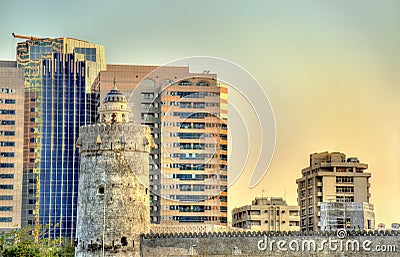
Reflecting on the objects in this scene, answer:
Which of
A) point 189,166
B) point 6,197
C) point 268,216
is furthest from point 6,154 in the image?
point 268,216

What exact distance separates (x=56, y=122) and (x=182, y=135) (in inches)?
1071

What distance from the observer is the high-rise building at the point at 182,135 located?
6186 inches

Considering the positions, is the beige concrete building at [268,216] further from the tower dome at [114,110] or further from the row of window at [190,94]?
the tower dome at [114,110]

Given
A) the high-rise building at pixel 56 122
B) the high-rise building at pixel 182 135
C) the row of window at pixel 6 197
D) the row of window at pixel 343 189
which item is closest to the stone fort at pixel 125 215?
the high-rise building at pixel 182 135

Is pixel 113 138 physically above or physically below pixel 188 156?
below

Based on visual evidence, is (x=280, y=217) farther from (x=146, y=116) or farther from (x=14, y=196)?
(x=14, y=196)

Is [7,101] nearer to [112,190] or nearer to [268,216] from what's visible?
[268,216]

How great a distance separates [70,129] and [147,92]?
718 inches

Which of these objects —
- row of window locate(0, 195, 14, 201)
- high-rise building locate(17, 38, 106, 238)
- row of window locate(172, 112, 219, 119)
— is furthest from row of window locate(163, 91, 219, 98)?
row of window locate(0, 195, 14, 201)

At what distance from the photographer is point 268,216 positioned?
6836 inches

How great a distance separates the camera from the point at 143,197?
277 ft

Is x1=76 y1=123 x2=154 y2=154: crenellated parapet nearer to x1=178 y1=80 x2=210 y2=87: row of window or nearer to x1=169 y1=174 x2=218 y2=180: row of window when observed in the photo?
x1=169 y1=174 x2=218 y2=180: row of window

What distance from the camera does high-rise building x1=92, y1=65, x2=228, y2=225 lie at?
516 feet

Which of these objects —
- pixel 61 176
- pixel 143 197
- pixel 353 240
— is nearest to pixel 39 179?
pixel 61 176
